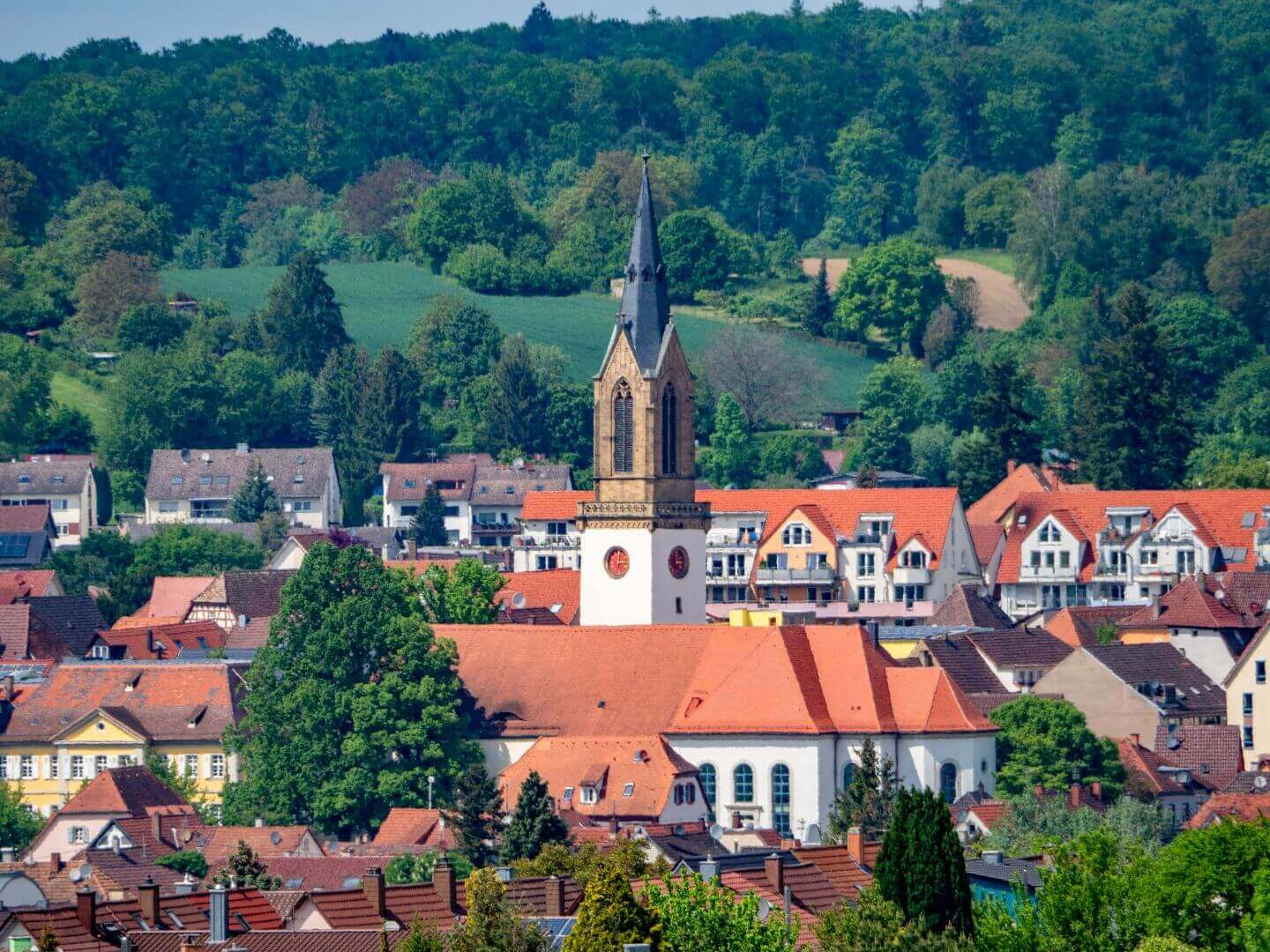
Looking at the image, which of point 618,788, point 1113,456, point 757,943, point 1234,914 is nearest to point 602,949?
point 757,943

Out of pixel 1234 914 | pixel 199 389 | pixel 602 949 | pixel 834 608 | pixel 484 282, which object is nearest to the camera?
pixel 602 949

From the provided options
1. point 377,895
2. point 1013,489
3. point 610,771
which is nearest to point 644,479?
point 610,771

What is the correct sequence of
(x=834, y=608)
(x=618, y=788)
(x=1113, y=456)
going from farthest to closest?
(x=1113, y=456) < (x=834, y=608) < (x=618, y=788)

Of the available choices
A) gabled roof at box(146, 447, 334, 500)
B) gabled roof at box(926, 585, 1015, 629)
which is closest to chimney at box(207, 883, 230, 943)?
gabled roof at box(926, 585, 1015, 629)

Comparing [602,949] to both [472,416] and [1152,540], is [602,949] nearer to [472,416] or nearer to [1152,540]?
[1152,540]

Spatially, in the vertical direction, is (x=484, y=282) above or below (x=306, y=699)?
above

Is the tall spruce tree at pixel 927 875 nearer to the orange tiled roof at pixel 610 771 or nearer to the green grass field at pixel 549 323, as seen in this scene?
the orange tiled roof at pixel 610 771
